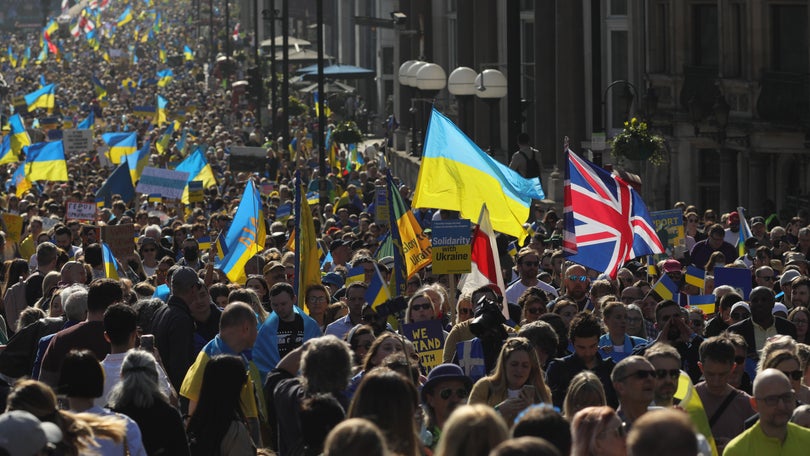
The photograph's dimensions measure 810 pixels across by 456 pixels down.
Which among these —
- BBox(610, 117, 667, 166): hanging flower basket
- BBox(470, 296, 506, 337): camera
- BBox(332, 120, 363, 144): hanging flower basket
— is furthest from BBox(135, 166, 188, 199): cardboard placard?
BBox(470, 296, 506, 337): camera

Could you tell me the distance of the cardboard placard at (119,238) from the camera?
1834 centimetres

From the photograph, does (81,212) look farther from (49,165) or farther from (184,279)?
(184,279)

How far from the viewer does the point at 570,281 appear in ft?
48.4

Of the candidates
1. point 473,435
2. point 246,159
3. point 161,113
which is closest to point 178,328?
point 473,435

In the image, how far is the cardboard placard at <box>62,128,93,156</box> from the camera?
40.0m

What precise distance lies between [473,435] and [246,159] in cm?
3302

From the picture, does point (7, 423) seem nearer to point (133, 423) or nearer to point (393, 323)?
point (133, 423)

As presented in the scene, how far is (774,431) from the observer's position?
817 centimetres

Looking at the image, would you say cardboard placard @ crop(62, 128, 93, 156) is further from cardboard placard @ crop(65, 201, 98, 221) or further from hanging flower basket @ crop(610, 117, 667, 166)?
cardboard placard @ crop(65, 201, 98, 221)

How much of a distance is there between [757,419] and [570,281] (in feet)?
19.5

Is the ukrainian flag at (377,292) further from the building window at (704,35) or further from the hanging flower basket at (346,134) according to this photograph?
the hanging flower basket at (346,134)

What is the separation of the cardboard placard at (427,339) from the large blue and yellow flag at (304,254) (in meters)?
2.06

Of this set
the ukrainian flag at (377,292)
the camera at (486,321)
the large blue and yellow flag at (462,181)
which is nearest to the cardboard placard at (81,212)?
the large blue and yellow flag at (462,181)

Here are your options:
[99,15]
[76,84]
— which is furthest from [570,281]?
[99,15]
